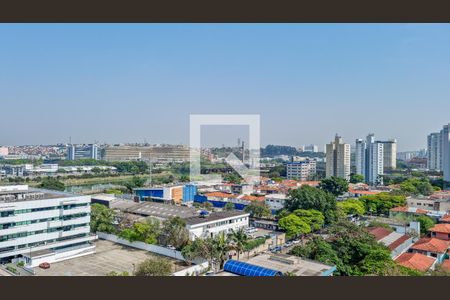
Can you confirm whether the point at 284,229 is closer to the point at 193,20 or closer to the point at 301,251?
the point at 301,251

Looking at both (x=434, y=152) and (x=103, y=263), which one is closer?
(x=103, y=263)

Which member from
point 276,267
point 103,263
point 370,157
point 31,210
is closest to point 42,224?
point 31,210

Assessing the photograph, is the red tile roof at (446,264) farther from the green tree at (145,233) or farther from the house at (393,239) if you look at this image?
the green tree at (145,233)

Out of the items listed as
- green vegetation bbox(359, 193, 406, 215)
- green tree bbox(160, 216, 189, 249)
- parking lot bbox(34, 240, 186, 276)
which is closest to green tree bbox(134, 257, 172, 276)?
parking lot bbox(34, 240, 186, 276)

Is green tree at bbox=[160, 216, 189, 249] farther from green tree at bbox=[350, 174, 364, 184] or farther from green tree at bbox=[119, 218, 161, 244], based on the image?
green tree at bbox=[350, 174, 364, 184]

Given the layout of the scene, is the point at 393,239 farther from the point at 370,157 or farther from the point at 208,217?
the point at 370,157

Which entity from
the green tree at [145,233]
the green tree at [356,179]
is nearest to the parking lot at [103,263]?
the green tree at [145,233]
